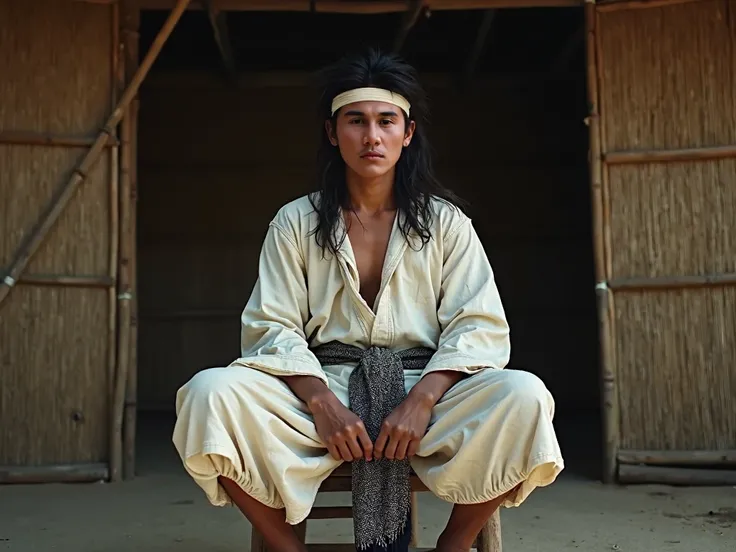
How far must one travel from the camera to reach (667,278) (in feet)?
12.8

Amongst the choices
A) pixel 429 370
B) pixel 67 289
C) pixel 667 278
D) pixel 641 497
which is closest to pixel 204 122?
pixel 67 289

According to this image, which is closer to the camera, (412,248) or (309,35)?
(412,248)

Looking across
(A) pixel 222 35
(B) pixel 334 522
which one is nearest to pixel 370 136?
(B) pixel 334 522

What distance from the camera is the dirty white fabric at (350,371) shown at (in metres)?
1.76

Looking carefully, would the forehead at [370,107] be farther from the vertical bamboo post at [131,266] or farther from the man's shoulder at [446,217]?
the vertical bamboo post at [131,266]

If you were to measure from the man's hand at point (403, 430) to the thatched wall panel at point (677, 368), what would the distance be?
2.33 metres

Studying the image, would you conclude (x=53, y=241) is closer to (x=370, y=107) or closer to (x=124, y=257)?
(x=124, y=257)

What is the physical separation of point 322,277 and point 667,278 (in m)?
2.29

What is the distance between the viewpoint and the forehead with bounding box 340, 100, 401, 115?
2.18 metres

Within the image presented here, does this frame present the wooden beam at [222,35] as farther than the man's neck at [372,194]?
Yes

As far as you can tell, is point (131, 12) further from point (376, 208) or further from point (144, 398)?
point (144, 398)


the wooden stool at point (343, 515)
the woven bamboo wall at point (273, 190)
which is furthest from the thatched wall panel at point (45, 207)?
the woven bamboo wall at point (273, 190)

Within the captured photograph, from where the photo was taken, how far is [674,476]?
3.82 metres

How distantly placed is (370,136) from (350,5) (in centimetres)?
239
